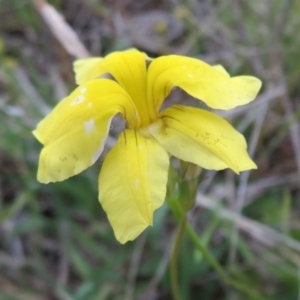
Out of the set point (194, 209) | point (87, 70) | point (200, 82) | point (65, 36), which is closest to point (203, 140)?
point (200, 82)

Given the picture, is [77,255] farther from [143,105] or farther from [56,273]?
[143,105]

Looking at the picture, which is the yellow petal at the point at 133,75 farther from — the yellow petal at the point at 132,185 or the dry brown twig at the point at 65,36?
the dry brown twig at the point at 65,36

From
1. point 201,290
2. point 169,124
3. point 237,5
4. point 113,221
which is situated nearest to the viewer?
Answer: point 113,221

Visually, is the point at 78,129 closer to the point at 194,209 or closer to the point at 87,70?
the point at 87,70

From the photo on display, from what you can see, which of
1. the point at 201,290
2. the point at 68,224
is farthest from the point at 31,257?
the point at 201,290

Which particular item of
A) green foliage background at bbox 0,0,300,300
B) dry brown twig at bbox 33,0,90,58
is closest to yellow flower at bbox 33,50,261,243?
green foliage background at bbox 0,0,300,300

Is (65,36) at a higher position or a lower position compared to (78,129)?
lower
